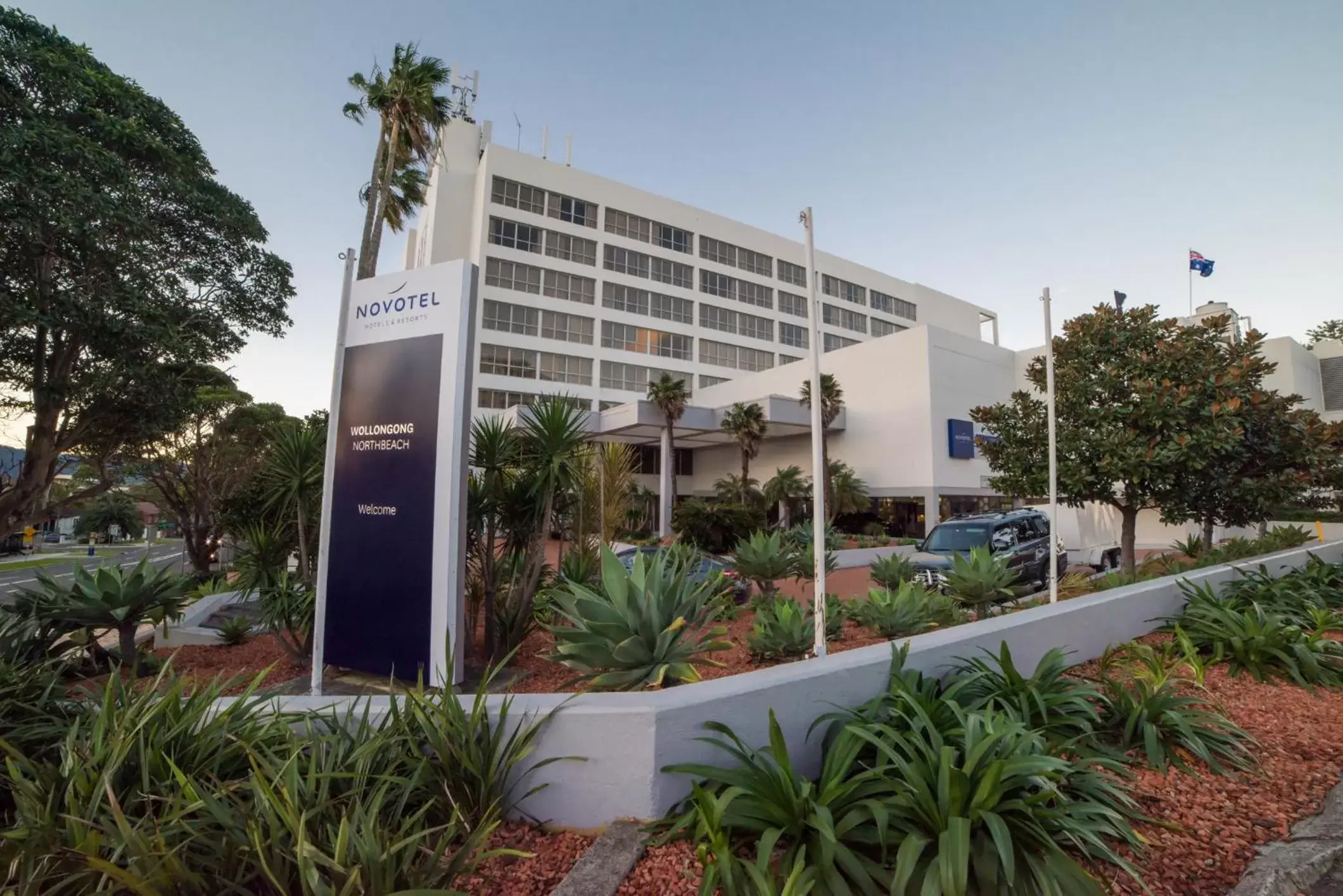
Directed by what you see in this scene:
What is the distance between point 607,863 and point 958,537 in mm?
11384

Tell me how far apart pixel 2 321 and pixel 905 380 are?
29.7 metres

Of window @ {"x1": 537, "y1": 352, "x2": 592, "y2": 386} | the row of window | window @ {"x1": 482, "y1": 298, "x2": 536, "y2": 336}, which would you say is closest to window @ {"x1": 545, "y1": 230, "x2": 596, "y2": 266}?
the row of window

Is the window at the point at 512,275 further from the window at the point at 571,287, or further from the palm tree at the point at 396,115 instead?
the palm tree at the point at 396,115

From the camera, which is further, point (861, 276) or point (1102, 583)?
point (861, 276)

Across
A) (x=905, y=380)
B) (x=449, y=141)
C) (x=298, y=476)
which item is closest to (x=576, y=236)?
(x=449, y=141)

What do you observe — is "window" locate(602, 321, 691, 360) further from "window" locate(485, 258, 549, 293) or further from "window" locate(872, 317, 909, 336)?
"window" locate(872, 317, 909, 336)

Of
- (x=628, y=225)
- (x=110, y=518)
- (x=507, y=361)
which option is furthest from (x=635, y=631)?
(x=110, y=518)

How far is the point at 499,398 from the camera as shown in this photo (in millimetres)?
36125

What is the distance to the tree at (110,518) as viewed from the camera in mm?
58719

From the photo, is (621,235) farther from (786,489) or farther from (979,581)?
(979,581)

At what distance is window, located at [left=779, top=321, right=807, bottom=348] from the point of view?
48438mm

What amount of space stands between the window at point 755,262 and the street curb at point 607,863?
1843 inches

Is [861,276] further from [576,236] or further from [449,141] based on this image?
[449,141]

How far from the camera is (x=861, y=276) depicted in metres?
52.0
